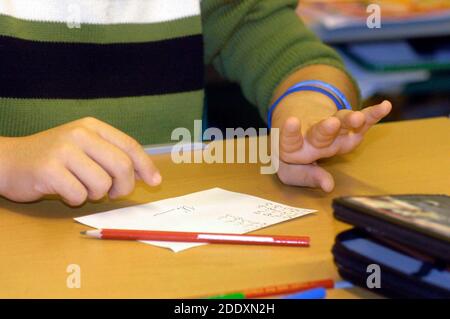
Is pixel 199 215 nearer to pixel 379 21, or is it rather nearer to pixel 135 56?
pixel 135 56

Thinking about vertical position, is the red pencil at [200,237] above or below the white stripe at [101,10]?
below

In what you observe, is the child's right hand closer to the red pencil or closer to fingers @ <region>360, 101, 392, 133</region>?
the red pencil

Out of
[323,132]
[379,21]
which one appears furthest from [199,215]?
[379,21]

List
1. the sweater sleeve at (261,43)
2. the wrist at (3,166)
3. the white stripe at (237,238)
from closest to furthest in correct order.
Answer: the white stripe at (237,238) → the wrist at (3,166) → the sweater sleeve at (261,43)

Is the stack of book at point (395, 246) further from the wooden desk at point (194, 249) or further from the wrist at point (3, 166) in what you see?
the wrist at point (3, 166)

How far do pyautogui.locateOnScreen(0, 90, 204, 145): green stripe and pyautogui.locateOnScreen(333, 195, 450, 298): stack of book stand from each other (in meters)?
0.59

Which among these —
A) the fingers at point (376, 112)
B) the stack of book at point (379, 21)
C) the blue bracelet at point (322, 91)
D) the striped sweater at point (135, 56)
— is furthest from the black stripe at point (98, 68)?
the stack of book at point (379, 21)

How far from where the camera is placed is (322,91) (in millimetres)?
1097

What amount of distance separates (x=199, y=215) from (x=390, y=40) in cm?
142

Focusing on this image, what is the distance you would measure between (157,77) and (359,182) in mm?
434

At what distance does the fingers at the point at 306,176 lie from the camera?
0.87 m

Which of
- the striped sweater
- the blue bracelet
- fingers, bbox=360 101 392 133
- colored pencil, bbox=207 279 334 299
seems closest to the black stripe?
the striped sweater

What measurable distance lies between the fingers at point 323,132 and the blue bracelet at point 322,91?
189mm

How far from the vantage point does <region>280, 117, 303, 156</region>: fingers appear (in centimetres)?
86
